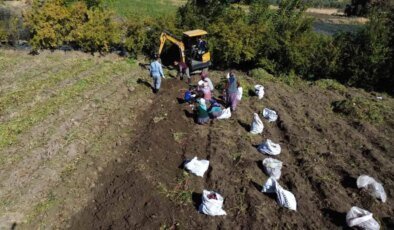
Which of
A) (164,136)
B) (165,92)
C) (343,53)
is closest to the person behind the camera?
(164,136)

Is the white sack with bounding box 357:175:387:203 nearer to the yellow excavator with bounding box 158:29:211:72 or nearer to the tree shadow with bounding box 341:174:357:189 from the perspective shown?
the tree shadow with bounding box 341:174:357:189

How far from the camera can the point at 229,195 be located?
915cm

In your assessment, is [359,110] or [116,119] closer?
[116,119]

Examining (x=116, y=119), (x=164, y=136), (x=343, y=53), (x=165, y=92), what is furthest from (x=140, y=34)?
(x=343, y=53)

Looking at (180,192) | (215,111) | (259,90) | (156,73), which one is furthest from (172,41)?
(180,192)

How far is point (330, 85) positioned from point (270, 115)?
501cm

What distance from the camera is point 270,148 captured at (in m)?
10.9

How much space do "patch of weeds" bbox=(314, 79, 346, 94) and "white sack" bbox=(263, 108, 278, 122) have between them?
14.5 ft

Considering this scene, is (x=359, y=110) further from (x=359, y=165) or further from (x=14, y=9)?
(x=14, y=9)

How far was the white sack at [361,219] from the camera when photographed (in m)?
8.06

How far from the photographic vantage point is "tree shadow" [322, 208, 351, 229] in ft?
27.7

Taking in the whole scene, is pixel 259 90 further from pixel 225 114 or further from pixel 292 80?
pixel 292 80

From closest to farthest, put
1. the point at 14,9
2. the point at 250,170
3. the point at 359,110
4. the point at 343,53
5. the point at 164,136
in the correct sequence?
1. the point at 250,170
2. the point at 164,136
3. the point at 359,110
4. the point at 343,53
5. the point at 14,9

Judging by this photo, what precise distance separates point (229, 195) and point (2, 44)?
49.1 feet
